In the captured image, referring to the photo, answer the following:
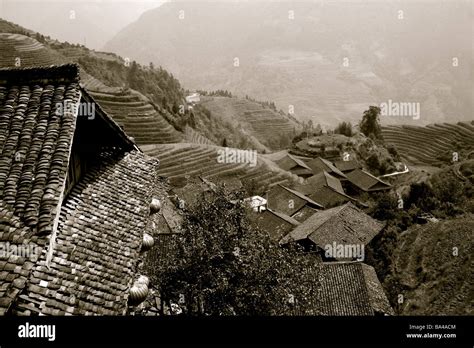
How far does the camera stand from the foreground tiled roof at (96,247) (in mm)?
4973

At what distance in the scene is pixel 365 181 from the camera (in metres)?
50.6

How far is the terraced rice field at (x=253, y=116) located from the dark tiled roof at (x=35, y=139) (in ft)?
330

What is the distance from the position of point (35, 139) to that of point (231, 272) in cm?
791

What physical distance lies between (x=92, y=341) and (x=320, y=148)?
65.5m

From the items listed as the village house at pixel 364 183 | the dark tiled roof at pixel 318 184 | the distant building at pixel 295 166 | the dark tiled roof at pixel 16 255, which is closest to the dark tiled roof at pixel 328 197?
the dark tiled roof at pixel 318 184

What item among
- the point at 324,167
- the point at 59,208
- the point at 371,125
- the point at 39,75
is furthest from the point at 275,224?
the point at 371,125

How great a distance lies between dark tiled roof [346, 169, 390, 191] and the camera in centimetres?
4925

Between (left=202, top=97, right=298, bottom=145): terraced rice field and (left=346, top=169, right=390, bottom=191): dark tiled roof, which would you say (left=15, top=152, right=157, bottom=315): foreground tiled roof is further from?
(left=202, top=97, right=298, bottom=145): terraced rice field

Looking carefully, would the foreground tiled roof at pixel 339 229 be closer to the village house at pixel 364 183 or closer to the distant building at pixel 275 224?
the distant building at pixel 275 224

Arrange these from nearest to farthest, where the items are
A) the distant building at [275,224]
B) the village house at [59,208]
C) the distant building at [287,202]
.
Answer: the village house at [59,208] → the distant building at [275,224] → the distant building at [287,202]

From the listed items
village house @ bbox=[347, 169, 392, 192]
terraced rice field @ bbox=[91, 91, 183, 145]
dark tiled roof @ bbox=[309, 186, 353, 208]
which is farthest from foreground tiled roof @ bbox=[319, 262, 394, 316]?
terraced rice field @ bbox=[91, 91, 183, 145]

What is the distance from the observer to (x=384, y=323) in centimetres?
468

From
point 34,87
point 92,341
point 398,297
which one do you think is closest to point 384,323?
point 92,341

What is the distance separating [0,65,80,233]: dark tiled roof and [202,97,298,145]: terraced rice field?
330ft
